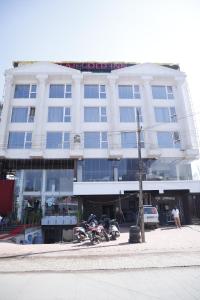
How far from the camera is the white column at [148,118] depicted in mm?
26306

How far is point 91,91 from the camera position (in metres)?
29.1

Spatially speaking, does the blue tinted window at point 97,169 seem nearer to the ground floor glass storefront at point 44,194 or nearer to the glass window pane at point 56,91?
the ground floor glass storefront at point 44,194

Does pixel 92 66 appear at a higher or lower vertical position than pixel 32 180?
higher

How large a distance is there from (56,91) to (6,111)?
6430 millimetres

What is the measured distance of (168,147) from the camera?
2667cm

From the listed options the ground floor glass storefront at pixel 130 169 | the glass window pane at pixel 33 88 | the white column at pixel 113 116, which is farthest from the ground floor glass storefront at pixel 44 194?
the glass window pane at pixel 33 88

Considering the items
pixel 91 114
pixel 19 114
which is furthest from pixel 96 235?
pixel 19 114

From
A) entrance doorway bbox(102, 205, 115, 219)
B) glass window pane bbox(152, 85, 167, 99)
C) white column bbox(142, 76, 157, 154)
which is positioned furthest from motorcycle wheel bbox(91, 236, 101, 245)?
glass window pane bbox(152, 85, 167, 99)

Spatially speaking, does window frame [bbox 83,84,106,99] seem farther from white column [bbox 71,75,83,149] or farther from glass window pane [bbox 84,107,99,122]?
glass window pane [bbox 84,107,99,122]

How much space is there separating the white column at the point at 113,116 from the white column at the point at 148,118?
132 inches

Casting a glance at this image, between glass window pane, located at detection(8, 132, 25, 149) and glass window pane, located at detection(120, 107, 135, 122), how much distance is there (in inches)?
462

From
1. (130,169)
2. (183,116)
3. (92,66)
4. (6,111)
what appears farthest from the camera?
(92,66)

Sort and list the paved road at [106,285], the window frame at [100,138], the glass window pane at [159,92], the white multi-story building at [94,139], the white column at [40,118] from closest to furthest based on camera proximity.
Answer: the paved road at [106,285], the white multi-story building at [94,139], the white column at [40,118], the window frame at [100,138], the glass window pane at [159,92]

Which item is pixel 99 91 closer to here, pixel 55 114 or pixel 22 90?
pixel 55 114
